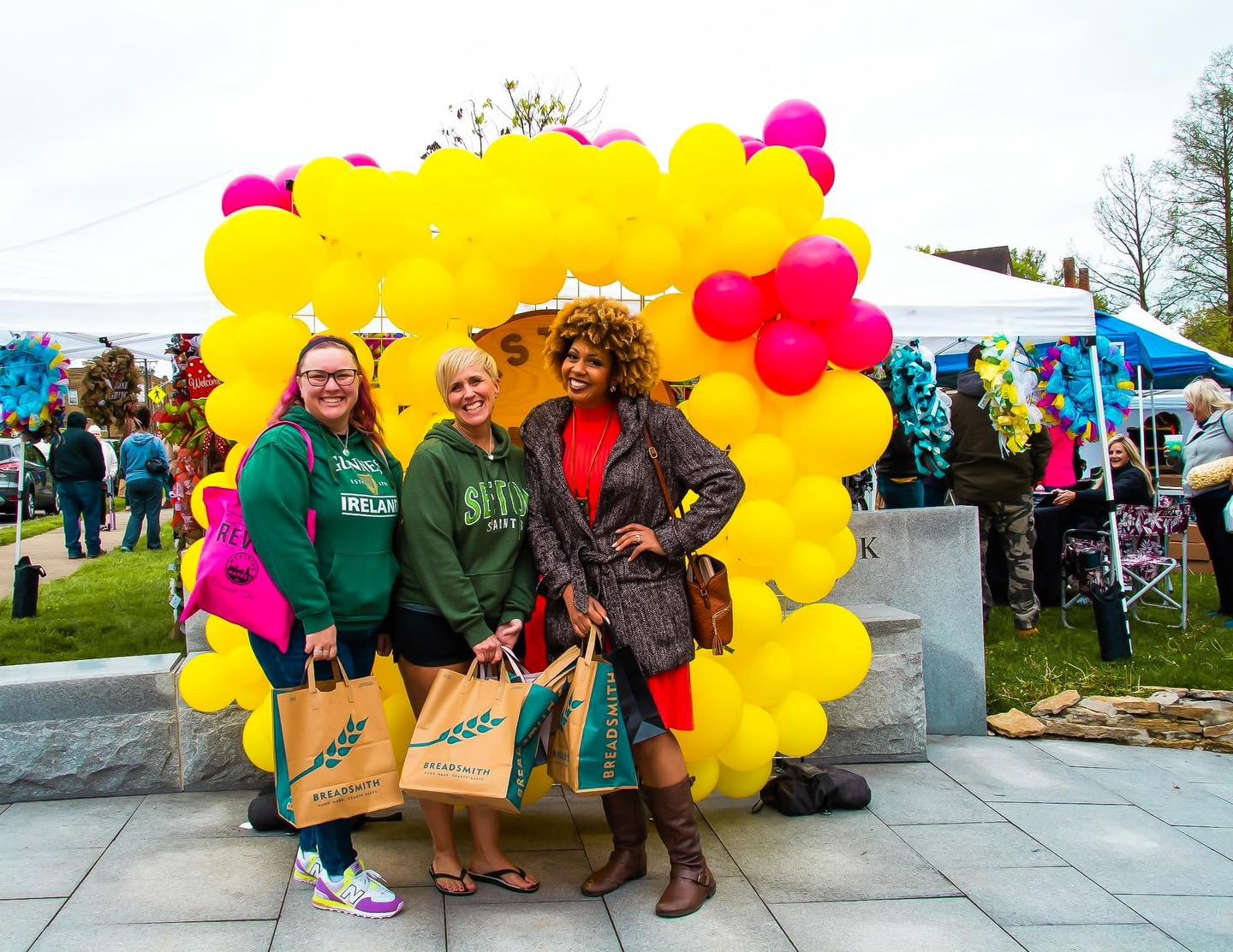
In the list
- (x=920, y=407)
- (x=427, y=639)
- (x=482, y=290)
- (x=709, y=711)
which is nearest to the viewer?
(x=427, y=639)

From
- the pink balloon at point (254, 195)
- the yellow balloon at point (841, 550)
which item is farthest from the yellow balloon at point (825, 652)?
the pink balloon at point (254, 195)

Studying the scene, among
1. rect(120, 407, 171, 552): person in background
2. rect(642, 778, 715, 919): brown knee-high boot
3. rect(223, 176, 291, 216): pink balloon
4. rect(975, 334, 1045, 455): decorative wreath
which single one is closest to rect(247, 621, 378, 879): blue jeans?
rect(642, 778, 715, 919): brown knee-high boot

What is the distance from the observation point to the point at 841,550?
424 centimetres

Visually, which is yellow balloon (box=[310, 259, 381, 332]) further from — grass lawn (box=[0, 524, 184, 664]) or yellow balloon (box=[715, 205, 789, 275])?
grass lawn (box=[0, 524, 184, 664])

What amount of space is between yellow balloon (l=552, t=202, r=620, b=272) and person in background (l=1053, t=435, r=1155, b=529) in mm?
5489

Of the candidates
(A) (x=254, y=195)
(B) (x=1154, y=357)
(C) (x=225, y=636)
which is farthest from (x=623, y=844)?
(B) (x=1154, y=357)

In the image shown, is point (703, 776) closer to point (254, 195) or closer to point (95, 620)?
point (254, 195)

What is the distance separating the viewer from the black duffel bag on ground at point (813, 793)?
4340mm

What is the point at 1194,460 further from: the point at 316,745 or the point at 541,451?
the point at 316,745

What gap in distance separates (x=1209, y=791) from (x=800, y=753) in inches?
80.1

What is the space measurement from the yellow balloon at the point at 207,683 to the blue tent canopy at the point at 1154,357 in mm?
9006

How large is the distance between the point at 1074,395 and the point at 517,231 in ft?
18.7

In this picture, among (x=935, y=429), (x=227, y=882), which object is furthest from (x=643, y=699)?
(x=935, y=429)

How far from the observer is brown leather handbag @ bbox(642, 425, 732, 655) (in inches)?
137
